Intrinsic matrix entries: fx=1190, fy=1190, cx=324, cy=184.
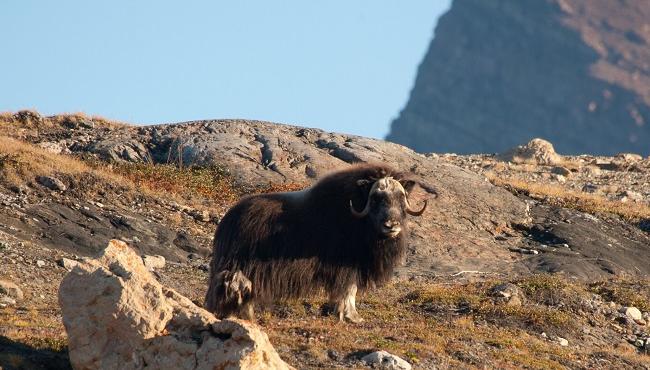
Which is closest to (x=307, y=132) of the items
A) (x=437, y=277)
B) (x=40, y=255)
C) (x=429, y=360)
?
(x=437, y=277)

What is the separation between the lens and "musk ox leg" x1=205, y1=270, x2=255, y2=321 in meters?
11.7

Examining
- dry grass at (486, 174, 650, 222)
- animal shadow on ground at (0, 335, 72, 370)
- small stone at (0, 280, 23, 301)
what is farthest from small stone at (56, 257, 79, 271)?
dry grass at (486, 174, 650, 222)

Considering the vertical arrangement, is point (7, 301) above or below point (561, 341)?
below

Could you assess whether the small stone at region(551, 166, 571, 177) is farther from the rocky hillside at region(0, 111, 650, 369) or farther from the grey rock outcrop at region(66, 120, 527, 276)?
the grey rock outcrop at region(66, 120, 527, 276)

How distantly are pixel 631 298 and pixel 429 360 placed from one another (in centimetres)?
519

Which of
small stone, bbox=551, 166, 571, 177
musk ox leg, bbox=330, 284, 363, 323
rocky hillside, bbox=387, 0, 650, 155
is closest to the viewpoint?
musk ox leg, bbox=330, 284, 363, 323

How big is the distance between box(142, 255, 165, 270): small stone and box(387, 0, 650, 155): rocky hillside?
485 ft

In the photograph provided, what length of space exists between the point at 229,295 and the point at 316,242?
3.71 ft

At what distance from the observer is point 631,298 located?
15008 mm

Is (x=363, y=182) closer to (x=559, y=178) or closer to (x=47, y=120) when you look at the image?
(x=47, y=120)

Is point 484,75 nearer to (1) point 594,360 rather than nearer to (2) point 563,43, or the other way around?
(2) point 563,43

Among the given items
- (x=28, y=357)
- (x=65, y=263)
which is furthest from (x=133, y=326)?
(x=65, y=263)

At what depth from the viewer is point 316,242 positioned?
12242 mm

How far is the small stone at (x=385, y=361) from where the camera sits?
10.1 meters
